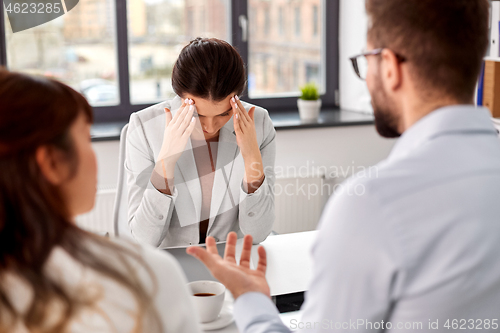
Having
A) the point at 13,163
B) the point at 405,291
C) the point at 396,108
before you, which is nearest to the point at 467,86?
the point at 396,108

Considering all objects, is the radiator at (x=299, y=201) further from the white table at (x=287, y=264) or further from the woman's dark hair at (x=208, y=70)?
the woman's dark hair at (x=208, y=70)

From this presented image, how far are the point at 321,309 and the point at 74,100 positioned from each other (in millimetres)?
421

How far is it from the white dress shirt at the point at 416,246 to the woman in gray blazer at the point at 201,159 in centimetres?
94

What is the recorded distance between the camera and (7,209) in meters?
0.59

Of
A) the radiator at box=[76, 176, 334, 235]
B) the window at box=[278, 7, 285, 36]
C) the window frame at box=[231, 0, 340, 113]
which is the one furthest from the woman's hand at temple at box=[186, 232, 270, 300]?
the window at box=[278, 7, 285, 36]

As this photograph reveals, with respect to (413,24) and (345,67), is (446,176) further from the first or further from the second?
(345,67)

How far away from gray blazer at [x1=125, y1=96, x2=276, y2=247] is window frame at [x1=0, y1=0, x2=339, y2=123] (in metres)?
1.19

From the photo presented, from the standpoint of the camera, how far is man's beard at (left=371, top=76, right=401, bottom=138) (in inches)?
33.1

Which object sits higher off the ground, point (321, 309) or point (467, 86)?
point (467, 86)

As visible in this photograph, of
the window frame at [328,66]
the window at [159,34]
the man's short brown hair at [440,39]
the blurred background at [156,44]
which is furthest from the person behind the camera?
the window frame at [328,66]

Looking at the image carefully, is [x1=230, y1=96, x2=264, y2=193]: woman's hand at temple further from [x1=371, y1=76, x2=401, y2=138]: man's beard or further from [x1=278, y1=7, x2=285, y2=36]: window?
[x1=278, y1=7, x2=285, y2=36]: window

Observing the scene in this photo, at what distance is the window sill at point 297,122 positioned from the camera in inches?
102

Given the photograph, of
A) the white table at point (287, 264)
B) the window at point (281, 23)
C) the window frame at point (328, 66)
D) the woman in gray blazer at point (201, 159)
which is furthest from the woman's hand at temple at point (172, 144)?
the window at point (281, 23)

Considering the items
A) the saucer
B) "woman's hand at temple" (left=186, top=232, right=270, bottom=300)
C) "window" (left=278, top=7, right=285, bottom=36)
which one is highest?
"window" (left=278, top=7, right=285, bottom=36)
